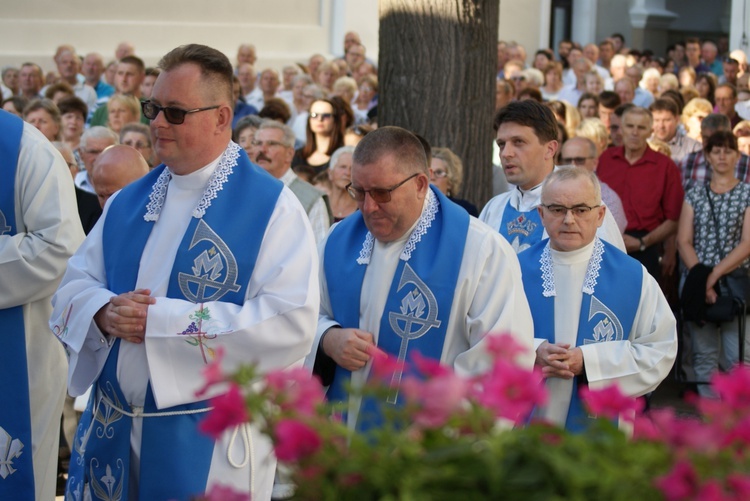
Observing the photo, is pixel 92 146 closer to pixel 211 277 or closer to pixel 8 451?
pixel 8 451

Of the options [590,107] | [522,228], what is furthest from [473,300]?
[590,107]

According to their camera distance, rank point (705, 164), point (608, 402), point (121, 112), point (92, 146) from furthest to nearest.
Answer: point (121, 112)
point (705, 164)
point (92, 146)
point (608, 402)

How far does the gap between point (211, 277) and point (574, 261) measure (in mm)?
1715

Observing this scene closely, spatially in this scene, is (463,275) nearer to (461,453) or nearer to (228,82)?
(228,82)

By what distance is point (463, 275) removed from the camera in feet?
13.8

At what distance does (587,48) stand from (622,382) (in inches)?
582

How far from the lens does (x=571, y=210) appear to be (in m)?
4.90

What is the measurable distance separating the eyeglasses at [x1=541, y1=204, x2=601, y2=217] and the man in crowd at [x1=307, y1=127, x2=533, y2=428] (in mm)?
670

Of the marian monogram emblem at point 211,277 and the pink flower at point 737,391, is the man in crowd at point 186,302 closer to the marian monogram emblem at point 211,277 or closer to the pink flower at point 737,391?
the marian monogram emblem at point 211,277

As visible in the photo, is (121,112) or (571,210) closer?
(571,210)

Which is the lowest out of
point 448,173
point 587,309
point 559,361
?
point 559,361

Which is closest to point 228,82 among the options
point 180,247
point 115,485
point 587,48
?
point 180,247

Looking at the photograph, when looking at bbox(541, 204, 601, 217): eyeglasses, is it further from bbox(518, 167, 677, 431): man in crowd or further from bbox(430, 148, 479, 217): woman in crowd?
bbox(430, 148, 479, 217): woman in crowd

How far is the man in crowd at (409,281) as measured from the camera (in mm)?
4070
